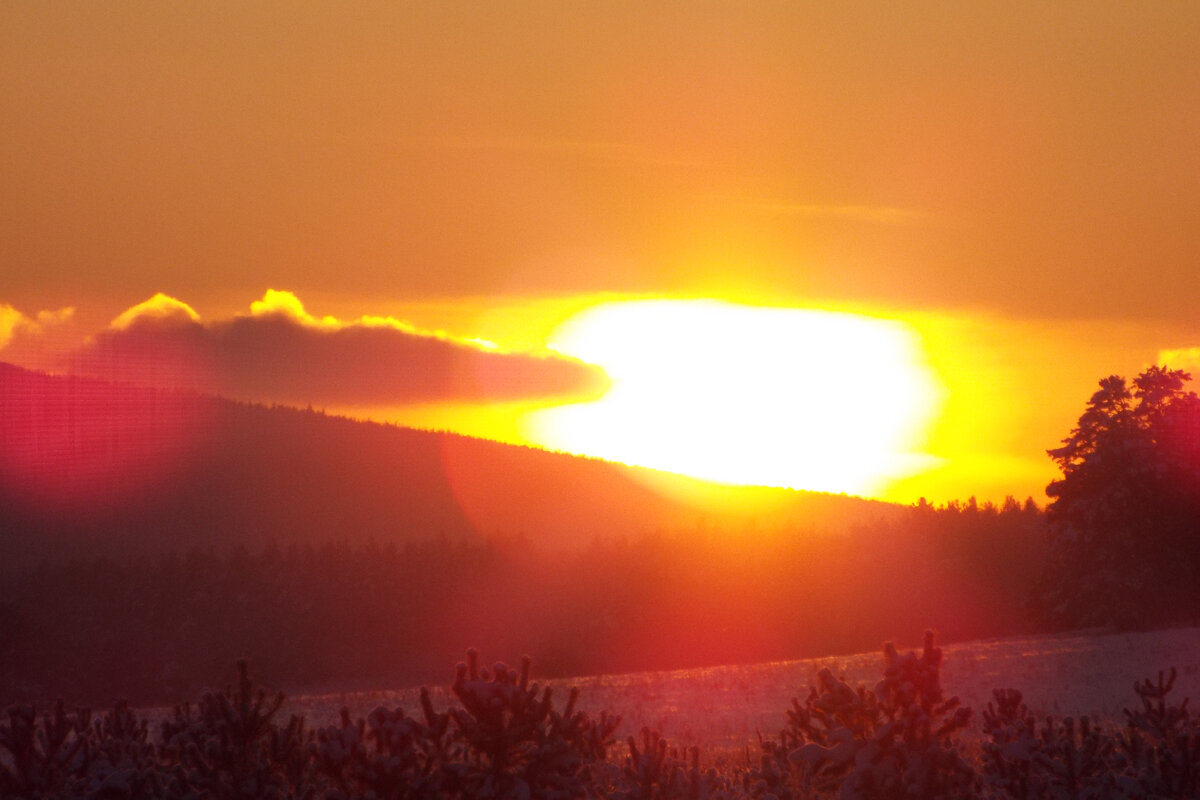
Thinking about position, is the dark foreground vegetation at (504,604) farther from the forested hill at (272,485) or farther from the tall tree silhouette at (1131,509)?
the forested hill at (272,485)

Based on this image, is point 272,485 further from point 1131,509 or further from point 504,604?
point 1131,509

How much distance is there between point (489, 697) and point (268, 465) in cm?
8435

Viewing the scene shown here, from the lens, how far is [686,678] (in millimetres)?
37344

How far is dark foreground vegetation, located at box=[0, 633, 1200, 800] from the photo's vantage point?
32.7 ft

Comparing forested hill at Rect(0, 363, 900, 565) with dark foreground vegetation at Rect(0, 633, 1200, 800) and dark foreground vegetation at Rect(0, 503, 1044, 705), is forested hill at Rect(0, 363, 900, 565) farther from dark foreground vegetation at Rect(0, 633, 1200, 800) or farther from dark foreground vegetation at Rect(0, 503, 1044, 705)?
dark foreground vegetation at Rect(0, 633, 1200, 800)

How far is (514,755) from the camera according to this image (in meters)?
10.1

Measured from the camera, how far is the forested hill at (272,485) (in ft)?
269

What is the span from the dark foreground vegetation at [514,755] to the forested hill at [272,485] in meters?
62.3

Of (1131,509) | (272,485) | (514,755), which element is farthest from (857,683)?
(272,485)

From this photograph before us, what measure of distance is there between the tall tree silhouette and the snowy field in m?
2.22

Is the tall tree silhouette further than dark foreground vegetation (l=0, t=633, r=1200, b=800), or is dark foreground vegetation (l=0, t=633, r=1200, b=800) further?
the tall tree silhouette

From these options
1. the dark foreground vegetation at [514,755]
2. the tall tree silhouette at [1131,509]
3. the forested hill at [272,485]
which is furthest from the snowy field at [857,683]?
the forested hill at [272,485]

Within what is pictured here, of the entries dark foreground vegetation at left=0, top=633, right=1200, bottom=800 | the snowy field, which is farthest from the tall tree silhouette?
dark foreground vegetation at left=0, top=633, right=1200, bottom=800

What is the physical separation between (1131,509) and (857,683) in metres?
23.5
